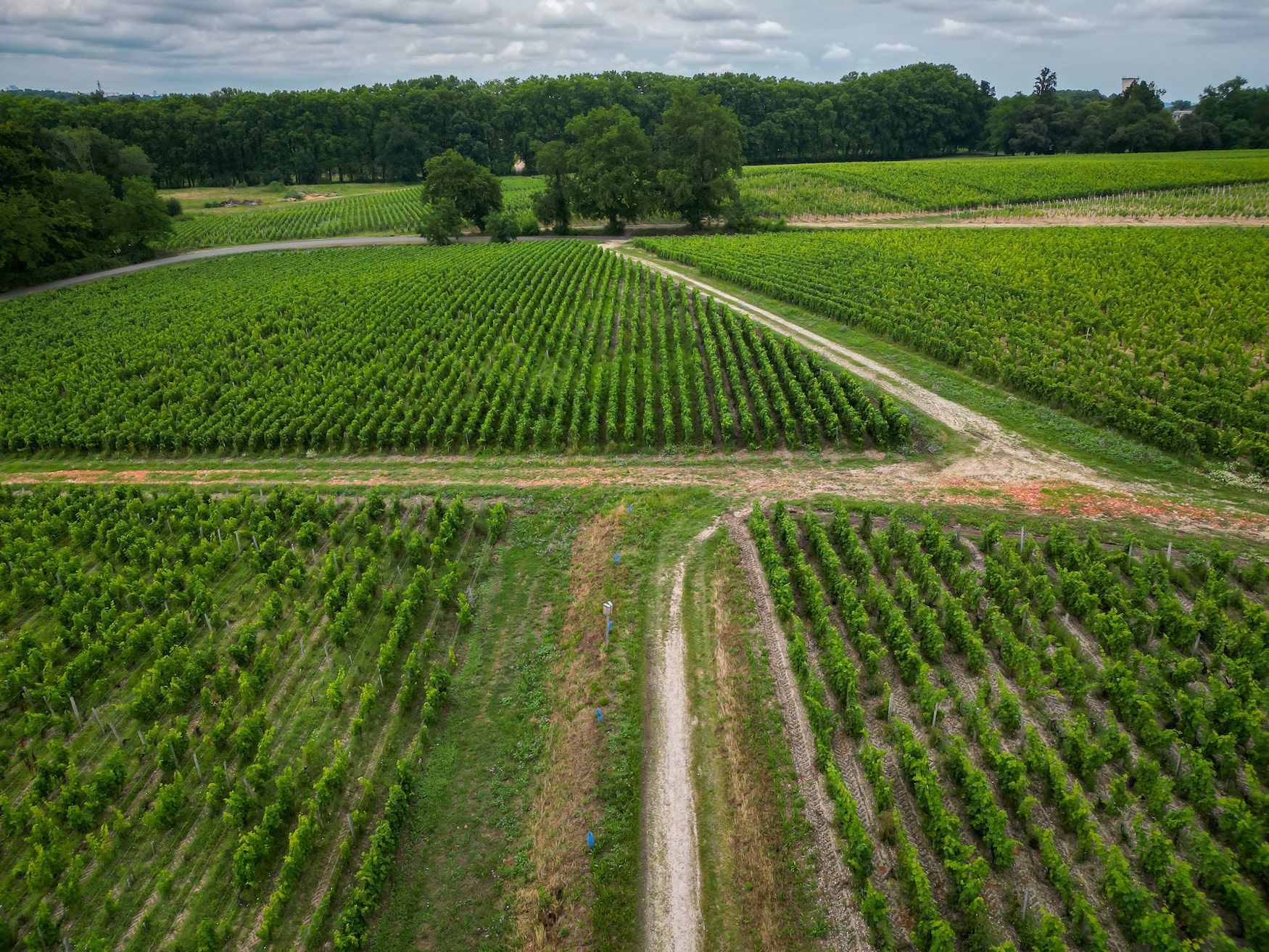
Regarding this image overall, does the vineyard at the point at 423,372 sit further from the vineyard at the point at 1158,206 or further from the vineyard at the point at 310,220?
the vineyard at the point at 1158,206

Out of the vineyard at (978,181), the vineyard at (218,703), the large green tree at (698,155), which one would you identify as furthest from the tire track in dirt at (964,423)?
the vineyard at (978,181)

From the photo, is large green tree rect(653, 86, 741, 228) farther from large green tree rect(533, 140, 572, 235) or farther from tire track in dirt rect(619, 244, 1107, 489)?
tire track in dirt rect(619, 244, 1107, 489)

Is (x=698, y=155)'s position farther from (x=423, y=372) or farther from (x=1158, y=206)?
(x=423, y=372)

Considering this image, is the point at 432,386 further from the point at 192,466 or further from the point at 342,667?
the point at 342,667

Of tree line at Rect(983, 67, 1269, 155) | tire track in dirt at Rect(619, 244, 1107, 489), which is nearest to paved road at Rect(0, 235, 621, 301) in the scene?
tire track in dirt at Rect(619, 244, 1107, 489)

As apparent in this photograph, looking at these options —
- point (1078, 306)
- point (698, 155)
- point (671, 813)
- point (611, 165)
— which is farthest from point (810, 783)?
point (611, 165)

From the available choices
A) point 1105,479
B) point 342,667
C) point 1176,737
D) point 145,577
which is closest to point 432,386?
point 145,577
